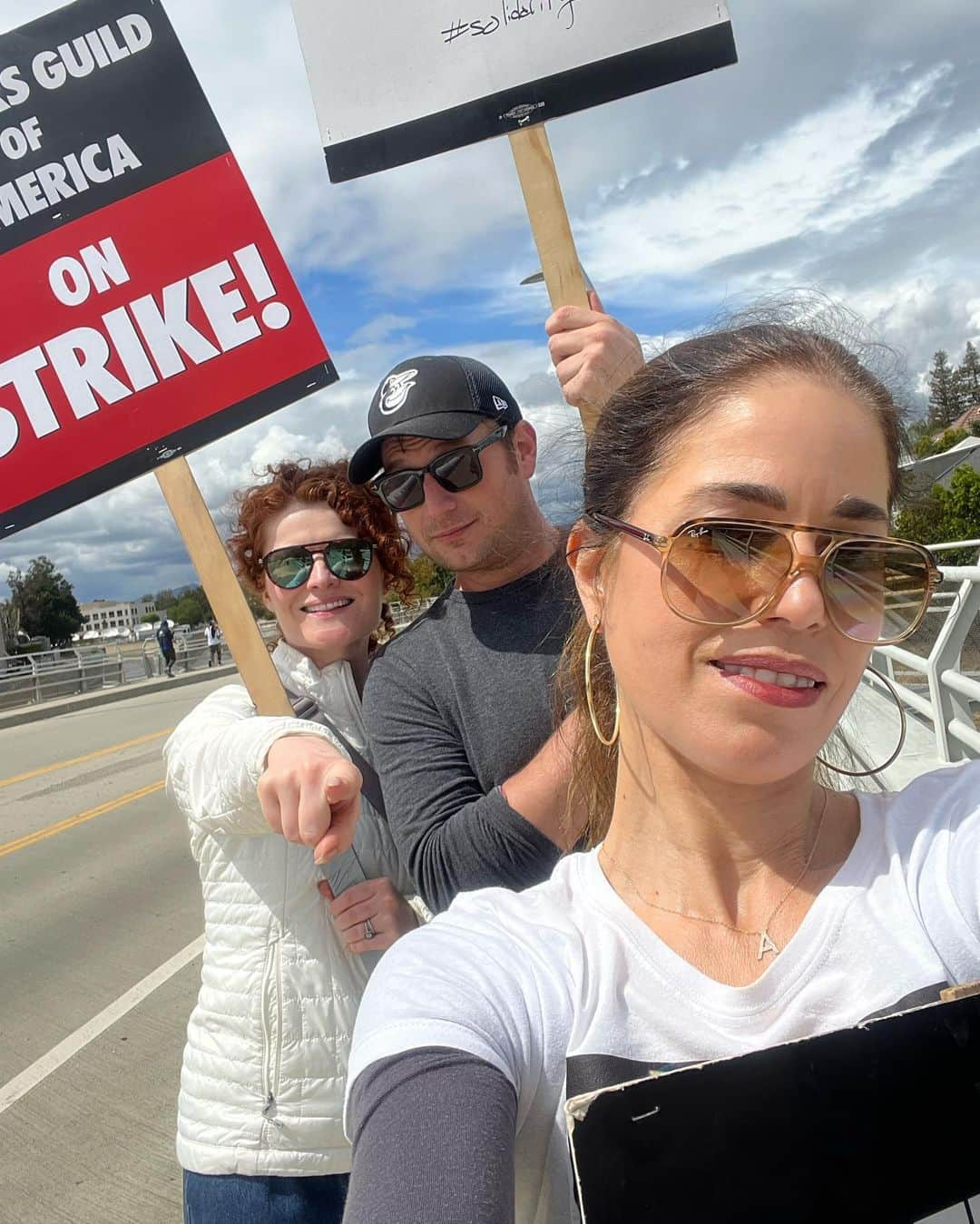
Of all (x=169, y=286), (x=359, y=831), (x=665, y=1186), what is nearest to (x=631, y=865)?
(x=665, y=1186)

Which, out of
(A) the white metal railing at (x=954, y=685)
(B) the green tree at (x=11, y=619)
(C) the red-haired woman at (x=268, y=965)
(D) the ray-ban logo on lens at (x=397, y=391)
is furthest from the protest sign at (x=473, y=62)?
(B) the green tree at (x=11, y=619)

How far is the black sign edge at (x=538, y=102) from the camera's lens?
184 centimetres

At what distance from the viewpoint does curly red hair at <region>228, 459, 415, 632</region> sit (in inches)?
93.5

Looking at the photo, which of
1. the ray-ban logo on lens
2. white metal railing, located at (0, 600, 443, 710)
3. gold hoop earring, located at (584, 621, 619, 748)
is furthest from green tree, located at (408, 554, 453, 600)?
white metal railing, located at (0, 600, 443, 710)

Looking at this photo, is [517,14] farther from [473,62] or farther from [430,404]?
[430,404]

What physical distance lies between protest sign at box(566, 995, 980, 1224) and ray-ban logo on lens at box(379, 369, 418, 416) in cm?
154

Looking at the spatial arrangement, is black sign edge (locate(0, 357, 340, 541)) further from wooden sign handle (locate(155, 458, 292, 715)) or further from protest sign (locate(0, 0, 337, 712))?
wooden sign handle (locate(155, 458, 292, 715))

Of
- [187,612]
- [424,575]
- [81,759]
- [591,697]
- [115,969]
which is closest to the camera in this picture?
[591,697]

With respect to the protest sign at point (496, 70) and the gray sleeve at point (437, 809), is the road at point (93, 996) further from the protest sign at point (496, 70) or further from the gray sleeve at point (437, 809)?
the protest sign at point (496, 70)

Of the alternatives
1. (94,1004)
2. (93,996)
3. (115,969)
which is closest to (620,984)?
(94,1004)

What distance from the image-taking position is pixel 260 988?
6.33ft

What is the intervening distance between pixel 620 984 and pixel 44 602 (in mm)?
87308

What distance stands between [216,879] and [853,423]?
4.95 ft

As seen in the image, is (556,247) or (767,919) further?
(556,247)
